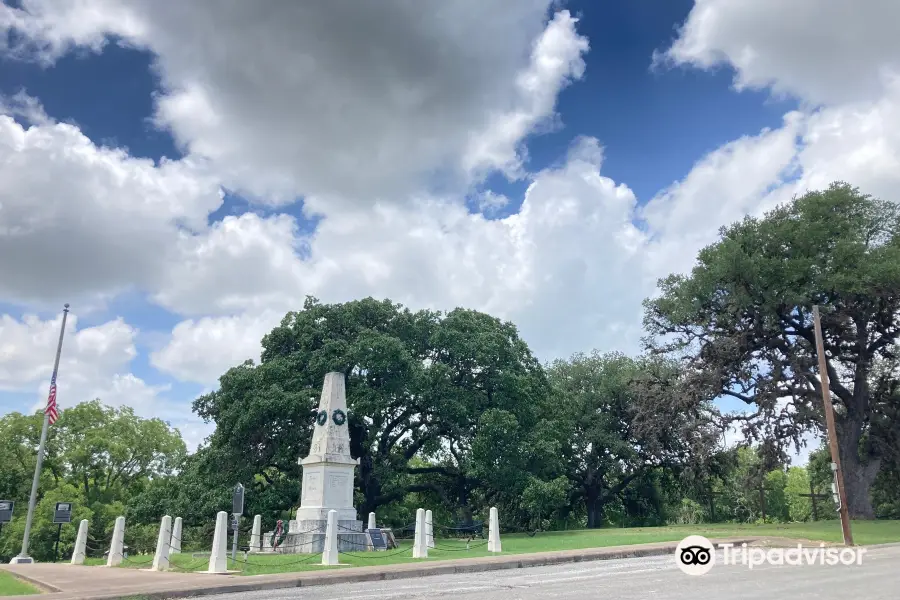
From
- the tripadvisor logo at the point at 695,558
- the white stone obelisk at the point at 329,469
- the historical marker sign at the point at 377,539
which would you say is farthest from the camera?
the white stone obelisk at the point at 329,469

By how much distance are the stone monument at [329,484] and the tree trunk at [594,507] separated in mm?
25507

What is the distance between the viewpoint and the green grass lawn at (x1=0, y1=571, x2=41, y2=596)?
13020 mm

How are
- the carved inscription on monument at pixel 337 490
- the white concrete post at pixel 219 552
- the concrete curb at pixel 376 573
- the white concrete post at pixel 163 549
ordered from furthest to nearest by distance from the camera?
the carved inscription on monument at pixel 337 490 → the white concrete post at pixel 163 549 → the white concrete post at pixel 219 552 → the concrete curb at pixel 376 573

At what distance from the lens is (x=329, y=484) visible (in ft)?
80.8

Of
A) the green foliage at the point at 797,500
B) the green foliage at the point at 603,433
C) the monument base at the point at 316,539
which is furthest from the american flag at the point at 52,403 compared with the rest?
the green foliage at the point at 797,500

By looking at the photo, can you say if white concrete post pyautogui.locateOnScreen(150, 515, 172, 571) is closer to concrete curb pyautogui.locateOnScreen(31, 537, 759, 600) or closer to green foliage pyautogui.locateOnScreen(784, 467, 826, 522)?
concrete curb pyautogui.locateOnScreen(31, 537, 759, 600)

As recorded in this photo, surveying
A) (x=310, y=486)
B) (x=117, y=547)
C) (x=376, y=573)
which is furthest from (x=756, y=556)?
(x=117, y=547)

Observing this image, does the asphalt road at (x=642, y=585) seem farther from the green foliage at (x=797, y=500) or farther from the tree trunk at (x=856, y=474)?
the green foliage at (x=797, y=500)

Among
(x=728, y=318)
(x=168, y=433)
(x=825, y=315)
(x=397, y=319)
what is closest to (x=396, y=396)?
(x=397, y=319)

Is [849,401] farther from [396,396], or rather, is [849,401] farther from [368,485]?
[368,485]

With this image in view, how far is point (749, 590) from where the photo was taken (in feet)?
32.0

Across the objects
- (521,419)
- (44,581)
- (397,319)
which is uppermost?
(397,319)

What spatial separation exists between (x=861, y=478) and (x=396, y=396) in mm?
23246

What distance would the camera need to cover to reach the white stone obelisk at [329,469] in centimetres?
2438
